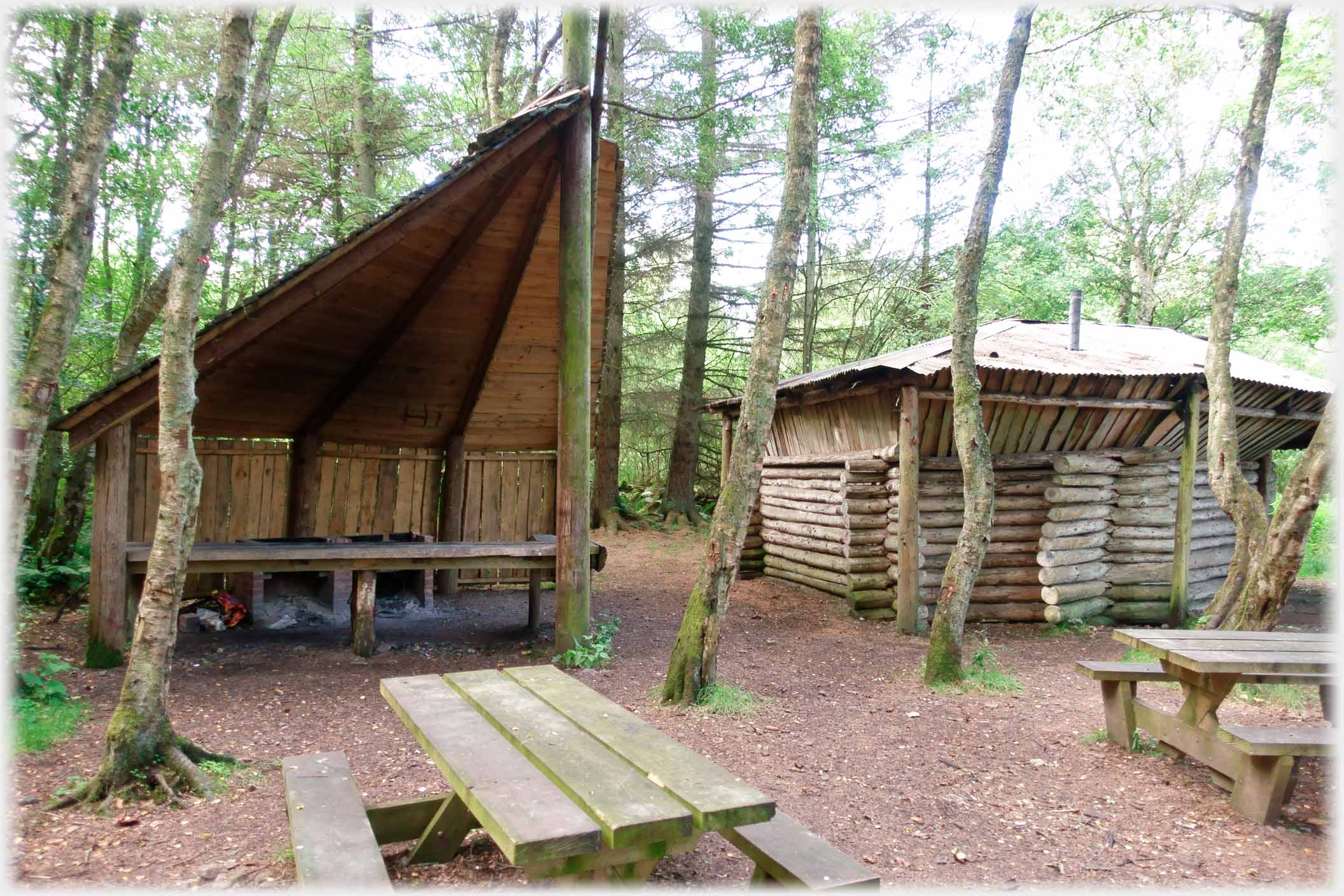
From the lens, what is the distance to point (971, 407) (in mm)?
6559

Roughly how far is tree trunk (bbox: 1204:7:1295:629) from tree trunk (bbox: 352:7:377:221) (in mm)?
11763

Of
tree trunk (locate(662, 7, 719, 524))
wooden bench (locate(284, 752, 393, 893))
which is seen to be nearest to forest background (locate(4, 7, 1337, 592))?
tree trunk (locate(662, 7, 719, 524))

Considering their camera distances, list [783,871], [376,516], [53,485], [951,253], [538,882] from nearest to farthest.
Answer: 1. [783,871]
2. [538,882]
3. [53,485]
4. [376,516]
5. [951,253]

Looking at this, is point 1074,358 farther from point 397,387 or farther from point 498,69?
point 498,69

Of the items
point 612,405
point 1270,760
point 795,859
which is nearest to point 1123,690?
point 1270,760

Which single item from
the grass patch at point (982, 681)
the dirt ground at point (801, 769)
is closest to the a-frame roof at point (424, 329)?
the dirt ground at point (801, 769)

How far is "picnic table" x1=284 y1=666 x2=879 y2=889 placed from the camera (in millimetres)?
2125

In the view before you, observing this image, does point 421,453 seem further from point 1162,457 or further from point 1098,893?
point 1162,457

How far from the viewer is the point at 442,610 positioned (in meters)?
9.30

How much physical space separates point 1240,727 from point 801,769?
2391 millimetres

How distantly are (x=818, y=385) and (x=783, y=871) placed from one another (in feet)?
27.7

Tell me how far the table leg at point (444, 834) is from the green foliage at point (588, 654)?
333 cm

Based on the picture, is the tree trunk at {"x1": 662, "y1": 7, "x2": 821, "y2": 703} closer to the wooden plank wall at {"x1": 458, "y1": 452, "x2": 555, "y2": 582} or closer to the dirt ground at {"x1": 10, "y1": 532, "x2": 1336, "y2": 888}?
the dirt ground at {"x1": 10, "y1": 532, "x2": 1336, "y2": 888}

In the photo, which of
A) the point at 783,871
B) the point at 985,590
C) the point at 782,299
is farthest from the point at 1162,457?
the point at 783,871
